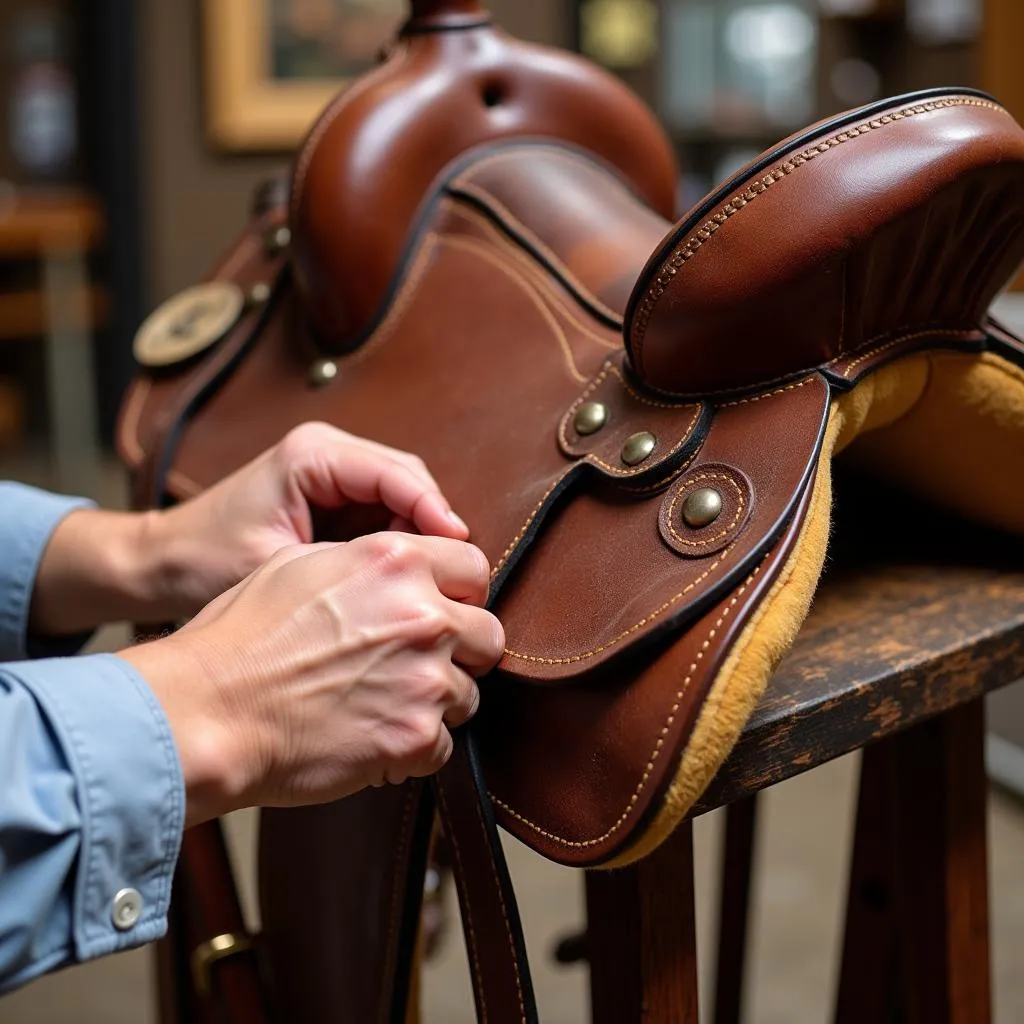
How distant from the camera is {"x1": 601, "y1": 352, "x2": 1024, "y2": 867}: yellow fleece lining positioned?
17.4 inches

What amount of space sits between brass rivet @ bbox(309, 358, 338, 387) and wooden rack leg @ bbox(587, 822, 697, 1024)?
0.34 meters

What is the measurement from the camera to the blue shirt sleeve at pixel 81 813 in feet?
1.32

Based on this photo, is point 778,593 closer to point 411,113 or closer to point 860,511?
point 860,511

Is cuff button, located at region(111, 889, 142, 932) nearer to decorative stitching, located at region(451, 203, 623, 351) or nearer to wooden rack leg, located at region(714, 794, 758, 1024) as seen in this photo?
decorative stitching, located at region(451, 203, 623, 351)

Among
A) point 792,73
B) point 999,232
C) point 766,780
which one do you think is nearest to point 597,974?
point 766,780

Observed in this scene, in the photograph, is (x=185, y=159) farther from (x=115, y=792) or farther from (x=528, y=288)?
(x=115, y=792)

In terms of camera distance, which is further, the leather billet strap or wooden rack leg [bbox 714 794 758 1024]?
wooden rack leg [bbox 714 794 758 1024]

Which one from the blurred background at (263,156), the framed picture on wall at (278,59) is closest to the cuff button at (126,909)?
the blurred background at (263,156)

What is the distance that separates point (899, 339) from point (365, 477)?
0.80 ft

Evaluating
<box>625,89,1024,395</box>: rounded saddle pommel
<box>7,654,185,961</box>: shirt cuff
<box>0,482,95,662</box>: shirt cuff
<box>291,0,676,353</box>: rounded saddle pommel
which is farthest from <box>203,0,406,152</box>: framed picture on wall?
<box>7,654,185,961</box>: shirt cuff

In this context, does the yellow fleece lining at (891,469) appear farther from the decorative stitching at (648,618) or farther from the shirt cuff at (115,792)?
the shirt cuff at (115,792)

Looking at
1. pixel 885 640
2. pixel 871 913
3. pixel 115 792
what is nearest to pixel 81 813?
pixel 115 792

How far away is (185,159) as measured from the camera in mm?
3346

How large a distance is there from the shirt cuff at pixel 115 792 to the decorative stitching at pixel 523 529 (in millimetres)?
159
